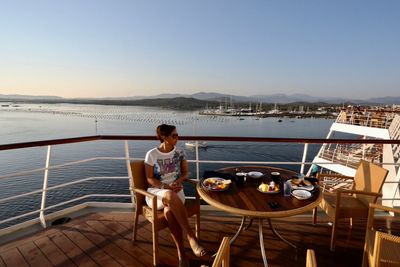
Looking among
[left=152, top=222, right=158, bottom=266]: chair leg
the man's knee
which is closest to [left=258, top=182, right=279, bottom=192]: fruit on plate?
the man's knee

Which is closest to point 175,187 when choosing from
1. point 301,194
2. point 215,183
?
point 215,183

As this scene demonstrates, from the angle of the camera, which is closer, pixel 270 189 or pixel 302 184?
pixel 270 189

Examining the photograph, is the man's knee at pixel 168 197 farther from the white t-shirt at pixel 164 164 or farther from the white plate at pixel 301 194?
the white plate at pixel 301 194

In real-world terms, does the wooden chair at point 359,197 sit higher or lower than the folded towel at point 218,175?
lower

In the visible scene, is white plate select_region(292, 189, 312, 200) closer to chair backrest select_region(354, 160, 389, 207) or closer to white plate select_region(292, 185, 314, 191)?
white plate select_region(292, 185, 314, 191)

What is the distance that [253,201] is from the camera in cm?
166

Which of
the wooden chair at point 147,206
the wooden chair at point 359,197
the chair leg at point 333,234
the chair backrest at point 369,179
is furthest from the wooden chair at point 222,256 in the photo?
the chair backrest at point 369,179

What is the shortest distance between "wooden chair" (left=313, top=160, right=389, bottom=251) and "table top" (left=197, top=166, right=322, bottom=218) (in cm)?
46

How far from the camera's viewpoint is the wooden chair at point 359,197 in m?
2.06

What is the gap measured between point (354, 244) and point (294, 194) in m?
1.17

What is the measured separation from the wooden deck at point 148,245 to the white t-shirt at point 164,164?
66 centimetres

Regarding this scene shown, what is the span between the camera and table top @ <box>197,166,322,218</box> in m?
1.50

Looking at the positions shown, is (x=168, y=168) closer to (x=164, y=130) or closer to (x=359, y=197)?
(x=164, y=130)

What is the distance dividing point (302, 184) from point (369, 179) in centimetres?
84
